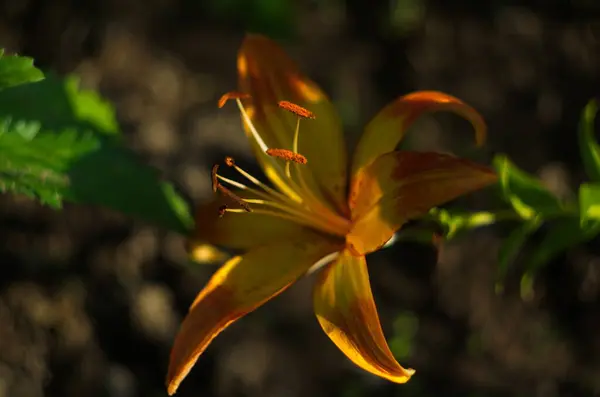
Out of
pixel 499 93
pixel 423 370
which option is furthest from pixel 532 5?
pixel 423 370

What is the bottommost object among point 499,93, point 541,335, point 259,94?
point 541,335

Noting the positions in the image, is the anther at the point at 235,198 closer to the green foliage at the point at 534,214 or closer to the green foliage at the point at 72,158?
Result: the green foliage at the point at 72,158

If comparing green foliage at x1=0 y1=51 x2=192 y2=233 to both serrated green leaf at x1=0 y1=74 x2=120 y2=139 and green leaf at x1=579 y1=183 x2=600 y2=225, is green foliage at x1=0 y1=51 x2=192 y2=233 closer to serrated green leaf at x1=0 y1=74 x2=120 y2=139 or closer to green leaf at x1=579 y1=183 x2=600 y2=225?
serrated green leaf at x1=0 y1=74 x2=120 y2=139

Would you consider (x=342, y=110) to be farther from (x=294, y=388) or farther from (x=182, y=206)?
(x=182, y=206)

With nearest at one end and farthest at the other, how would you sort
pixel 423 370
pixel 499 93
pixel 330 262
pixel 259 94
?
1. pixel 330 262
2. pixel 259 94
3. pixel 423 370
4. pixel 499 93

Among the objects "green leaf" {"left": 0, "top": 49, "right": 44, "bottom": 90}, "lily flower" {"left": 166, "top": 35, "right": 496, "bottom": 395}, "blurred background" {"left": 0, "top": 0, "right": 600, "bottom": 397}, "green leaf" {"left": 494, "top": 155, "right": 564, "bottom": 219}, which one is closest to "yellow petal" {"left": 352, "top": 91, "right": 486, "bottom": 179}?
"lily flower" {"left": 166, "top": 35, "right": 496, "bottom": 395}

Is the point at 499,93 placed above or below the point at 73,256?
above

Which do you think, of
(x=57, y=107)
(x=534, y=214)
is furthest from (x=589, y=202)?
(x=57, y=107)

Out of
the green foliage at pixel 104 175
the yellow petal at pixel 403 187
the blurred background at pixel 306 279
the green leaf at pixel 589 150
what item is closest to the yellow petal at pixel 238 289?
the yellow petal at pixel 403 187
